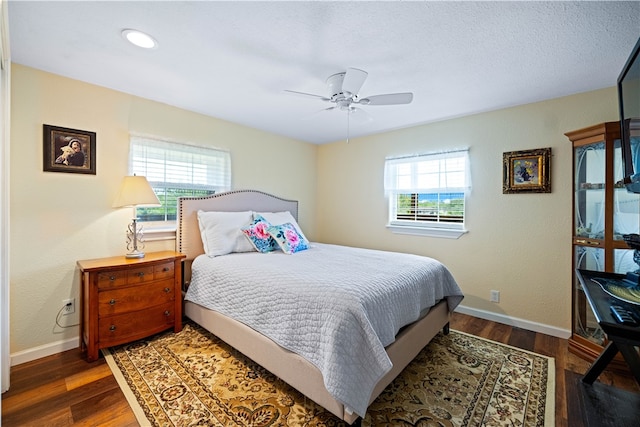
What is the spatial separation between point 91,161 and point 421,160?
3454mm

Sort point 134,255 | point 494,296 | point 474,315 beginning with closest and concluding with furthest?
1. point 134,255
2. point 494,296
3. point 474,315

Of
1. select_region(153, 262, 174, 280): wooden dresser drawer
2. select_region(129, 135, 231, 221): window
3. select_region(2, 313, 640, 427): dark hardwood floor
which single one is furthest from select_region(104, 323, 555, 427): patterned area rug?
select_region(129, 135, 231, 221): window

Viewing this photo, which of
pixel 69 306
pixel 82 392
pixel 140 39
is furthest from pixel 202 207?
pixel 82 392

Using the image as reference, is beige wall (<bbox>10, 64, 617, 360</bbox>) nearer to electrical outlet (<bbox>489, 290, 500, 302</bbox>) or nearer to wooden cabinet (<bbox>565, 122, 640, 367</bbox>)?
electrical outlet (<bbox>489, 290, 500, 302</bbox>)

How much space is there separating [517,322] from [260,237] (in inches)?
110

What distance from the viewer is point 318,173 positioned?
4.68 metres

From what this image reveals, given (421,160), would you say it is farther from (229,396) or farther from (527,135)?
(229,396)

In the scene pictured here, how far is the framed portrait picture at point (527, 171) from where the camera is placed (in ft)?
8.75

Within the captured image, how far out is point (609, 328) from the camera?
975mm

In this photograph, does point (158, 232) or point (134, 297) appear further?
point (158, 232)

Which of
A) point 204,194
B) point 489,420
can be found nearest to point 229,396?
point 489,420

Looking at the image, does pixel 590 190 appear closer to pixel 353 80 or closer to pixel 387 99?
pixel 387 99

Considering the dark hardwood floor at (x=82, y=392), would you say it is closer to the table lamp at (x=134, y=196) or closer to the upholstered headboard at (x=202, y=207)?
the table lamp at (x=134, y=196)

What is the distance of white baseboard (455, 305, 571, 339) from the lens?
8.59ft
